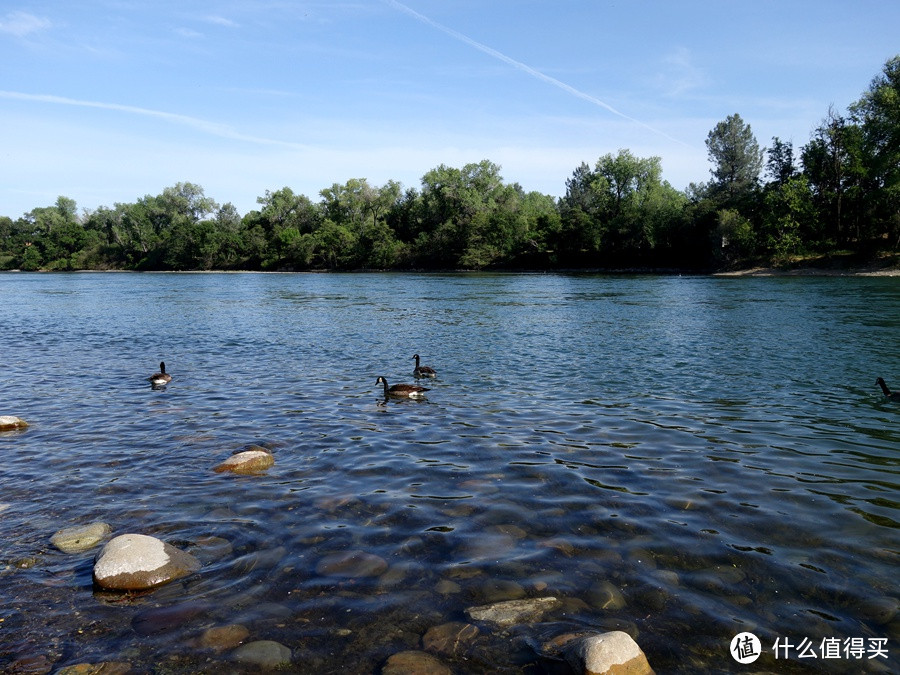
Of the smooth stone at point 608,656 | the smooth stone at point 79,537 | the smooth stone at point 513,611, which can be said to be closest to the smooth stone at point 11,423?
the smooth stone at point 79,537

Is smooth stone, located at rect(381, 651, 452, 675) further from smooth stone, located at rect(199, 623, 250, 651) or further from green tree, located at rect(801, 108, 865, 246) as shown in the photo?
green tree, located at rect(801, 108, 865, 246)

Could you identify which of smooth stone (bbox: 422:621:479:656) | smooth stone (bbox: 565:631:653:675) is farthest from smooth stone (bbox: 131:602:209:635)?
smooth stone (bbox: 565:631:653:675)

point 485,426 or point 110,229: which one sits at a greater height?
point 110,229

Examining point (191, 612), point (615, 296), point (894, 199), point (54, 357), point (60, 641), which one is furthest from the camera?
point (894, 199)

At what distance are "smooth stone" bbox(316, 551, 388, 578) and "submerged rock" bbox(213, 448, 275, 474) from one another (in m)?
3.72

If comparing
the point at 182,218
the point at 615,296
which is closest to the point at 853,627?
the point at 615,296

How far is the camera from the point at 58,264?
7146 inches

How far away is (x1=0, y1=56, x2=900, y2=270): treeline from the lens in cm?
8894

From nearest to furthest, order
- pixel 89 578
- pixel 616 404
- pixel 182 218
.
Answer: pixel 89 578 < pixel 616 404 < pixel 182 218

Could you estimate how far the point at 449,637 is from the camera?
18.4 feet

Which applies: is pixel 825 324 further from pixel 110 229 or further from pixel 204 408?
pixel 110 229

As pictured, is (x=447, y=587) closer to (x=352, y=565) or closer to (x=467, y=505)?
(x=352, y=565)

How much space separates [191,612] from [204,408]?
999 centimetres

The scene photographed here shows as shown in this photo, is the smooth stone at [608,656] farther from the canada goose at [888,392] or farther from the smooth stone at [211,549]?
the canada goose at [888,392]
